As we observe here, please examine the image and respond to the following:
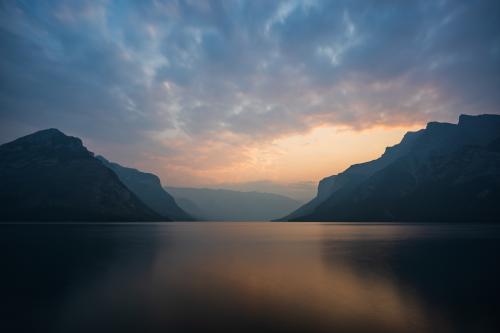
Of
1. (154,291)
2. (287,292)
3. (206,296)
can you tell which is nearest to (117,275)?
(154,291)

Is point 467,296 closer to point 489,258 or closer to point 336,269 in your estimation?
point 336,269

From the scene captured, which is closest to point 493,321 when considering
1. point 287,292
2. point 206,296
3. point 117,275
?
point 287,292

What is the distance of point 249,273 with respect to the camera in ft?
161

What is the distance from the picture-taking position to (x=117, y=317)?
2655cm

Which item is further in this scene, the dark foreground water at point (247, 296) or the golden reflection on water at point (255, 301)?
the golden reflection on water at point (255, 301)

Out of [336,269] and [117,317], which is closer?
[117,317]

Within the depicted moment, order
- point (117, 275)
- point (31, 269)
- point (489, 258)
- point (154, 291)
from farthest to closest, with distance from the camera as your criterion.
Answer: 1. point (489, 258)
2. point (31, 269)
3. point (117, 275)
4. point (154, 291)

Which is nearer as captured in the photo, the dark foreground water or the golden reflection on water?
the dark foreground water

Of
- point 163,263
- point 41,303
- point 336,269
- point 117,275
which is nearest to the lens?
point 41,303

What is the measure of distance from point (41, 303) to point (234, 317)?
19.7 m

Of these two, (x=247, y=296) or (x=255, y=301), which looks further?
(x=247, y=296)

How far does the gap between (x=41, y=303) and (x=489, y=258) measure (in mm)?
75107

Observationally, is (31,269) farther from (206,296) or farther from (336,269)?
(336,269)

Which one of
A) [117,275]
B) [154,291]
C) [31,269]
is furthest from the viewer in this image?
[31,269]
